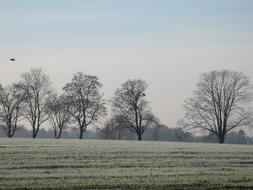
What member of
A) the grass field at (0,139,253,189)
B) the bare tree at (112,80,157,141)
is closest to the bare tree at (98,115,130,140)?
the bare tree at (112,80,157,141)

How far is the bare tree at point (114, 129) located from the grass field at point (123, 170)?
7187 cm

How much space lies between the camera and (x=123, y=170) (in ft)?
89.1

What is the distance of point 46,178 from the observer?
23906mm

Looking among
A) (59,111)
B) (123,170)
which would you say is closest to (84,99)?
(59,111)

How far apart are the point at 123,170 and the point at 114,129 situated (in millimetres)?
100285

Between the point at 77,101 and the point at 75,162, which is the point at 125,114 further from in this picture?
the point at 75,162

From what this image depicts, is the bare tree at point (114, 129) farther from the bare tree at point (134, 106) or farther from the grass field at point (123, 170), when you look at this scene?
the grass field at point (123, 170)

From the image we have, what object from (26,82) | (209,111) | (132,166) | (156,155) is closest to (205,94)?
(209,111)

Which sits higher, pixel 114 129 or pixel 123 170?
pixel 114 129

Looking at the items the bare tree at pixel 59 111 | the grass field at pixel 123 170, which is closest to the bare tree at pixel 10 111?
the bare tree at pixel 59 111

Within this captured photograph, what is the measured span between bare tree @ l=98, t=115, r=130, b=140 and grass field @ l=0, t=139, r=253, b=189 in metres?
71.9

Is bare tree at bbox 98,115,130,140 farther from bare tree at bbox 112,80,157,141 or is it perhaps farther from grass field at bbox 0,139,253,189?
grass field at bbox 0,139,253,189

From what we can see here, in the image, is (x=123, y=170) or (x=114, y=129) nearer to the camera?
(x=123, y=170)

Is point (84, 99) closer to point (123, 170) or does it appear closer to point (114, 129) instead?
point (114, 129)
